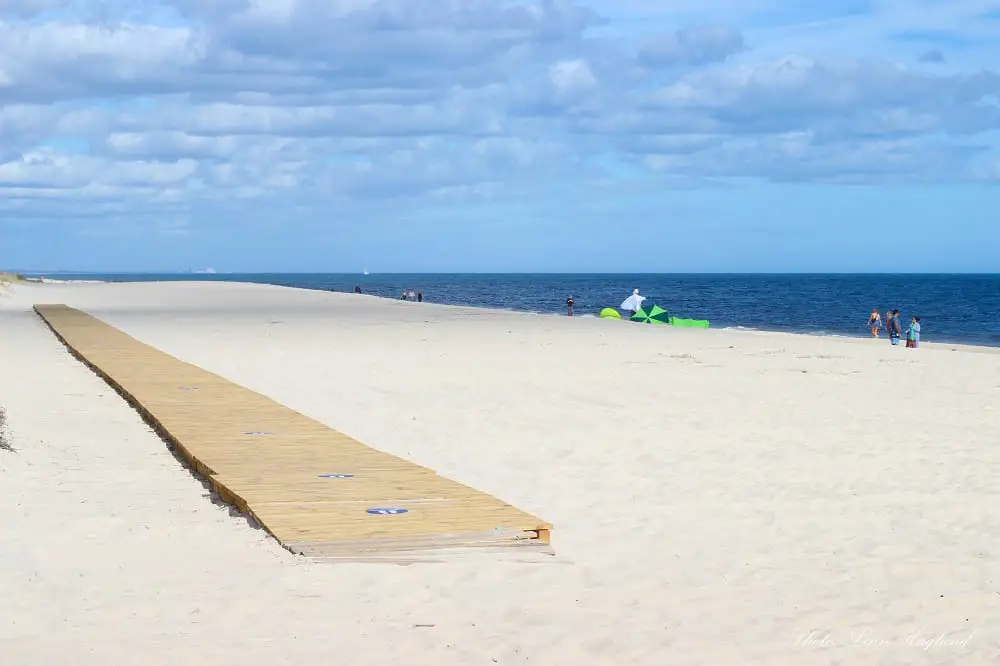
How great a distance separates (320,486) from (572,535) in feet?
5.93

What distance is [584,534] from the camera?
24.9 ft

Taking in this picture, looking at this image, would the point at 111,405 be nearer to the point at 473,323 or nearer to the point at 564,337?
the point at 564,337

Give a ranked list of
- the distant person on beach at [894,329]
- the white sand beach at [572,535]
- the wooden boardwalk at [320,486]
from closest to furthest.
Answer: the white sand beach at [572,535] → the wooden boardwalk at [320,486] → the distant person on beach at [894,329]

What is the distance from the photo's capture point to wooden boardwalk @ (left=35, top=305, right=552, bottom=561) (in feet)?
22.3

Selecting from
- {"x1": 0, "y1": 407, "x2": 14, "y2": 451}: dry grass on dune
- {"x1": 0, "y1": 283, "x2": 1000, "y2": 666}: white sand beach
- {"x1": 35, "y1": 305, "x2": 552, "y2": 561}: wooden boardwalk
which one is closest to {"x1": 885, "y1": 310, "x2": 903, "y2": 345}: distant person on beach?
{"x1": 0, "y1": 283, "x2": 1000, "y2": 666}: white sand beach

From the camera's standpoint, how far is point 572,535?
24.8ft

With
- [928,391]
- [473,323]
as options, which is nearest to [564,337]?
[473,323]

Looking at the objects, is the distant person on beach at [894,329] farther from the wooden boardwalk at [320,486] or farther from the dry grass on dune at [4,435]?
the dry grass on dune at [4,435]

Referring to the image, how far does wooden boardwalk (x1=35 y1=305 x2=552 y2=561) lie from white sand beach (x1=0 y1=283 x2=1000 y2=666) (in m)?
0.20

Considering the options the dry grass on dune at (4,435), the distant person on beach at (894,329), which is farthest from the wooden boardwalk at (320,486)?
the distant person on beach at (894,329)

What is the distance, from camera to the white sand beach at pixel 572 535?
540 centimetres

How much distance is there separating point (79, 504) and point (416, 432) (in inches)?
168

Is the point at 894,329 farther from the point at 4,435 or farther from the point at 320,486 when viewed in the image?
the point at 320,486

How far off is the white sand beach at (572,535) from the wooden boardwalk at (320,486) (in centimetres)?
20
